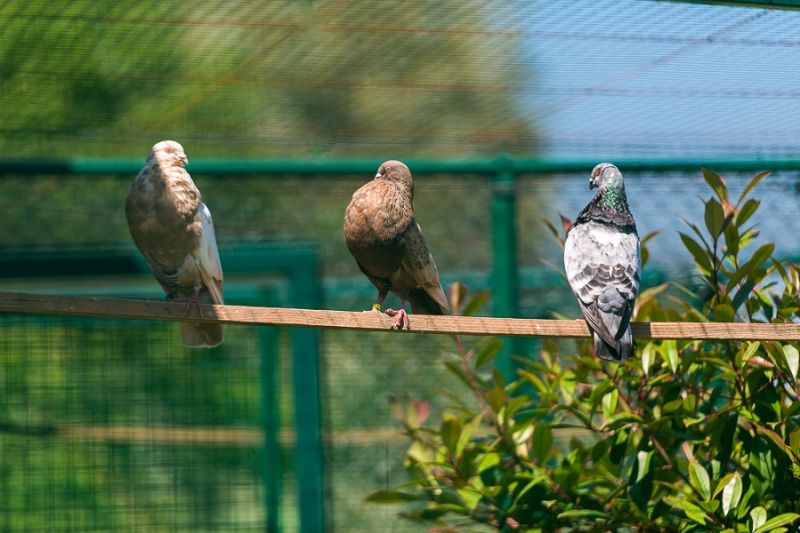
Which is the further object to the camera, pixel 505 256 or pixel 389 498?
pixel 505 256

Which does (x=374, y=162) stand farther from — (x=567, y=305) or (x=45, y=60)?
(x=45, y=60)

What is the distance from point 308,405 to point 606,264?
1.62 metres

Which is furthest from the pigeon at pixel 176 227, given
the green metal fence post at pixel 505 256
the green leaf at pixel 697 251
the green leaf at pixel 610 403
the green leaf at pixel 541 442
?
the green leaf at pixel 697 251

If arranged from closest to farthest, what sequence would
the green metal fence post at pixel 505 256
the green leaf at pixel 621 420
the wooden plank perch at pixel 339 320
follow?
1. the wooden plank perch at pixel 339 320
2. the green leaf at pixel 621 420
3. the green metal fence post at pixel 505 256

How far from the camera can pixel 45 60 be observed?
14.9ft

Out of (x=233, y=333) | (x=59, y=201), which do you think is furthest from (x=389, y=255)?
(x=59, y=201)

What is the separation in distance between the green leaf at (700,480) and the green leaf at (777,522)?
8.0 inches

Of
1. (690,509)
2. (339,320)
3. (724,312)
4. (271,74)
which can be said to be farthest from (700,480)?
(271,74)

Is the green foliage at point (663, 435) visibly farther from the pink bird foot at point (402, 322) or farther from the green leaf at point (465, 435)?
the pink bird foot at point (402, 322)

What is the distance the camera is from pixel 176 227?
3.81 metres

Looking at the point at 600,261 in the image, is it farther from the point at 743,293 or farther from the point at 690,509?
the point at 690,509

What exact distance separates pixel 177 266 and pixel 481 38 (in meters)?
1.66

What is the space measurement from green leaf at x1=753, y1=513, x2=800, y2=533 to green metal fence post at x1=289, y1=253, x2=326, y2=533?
6.65ft

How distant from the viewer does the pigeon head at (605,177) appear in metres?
4.02
